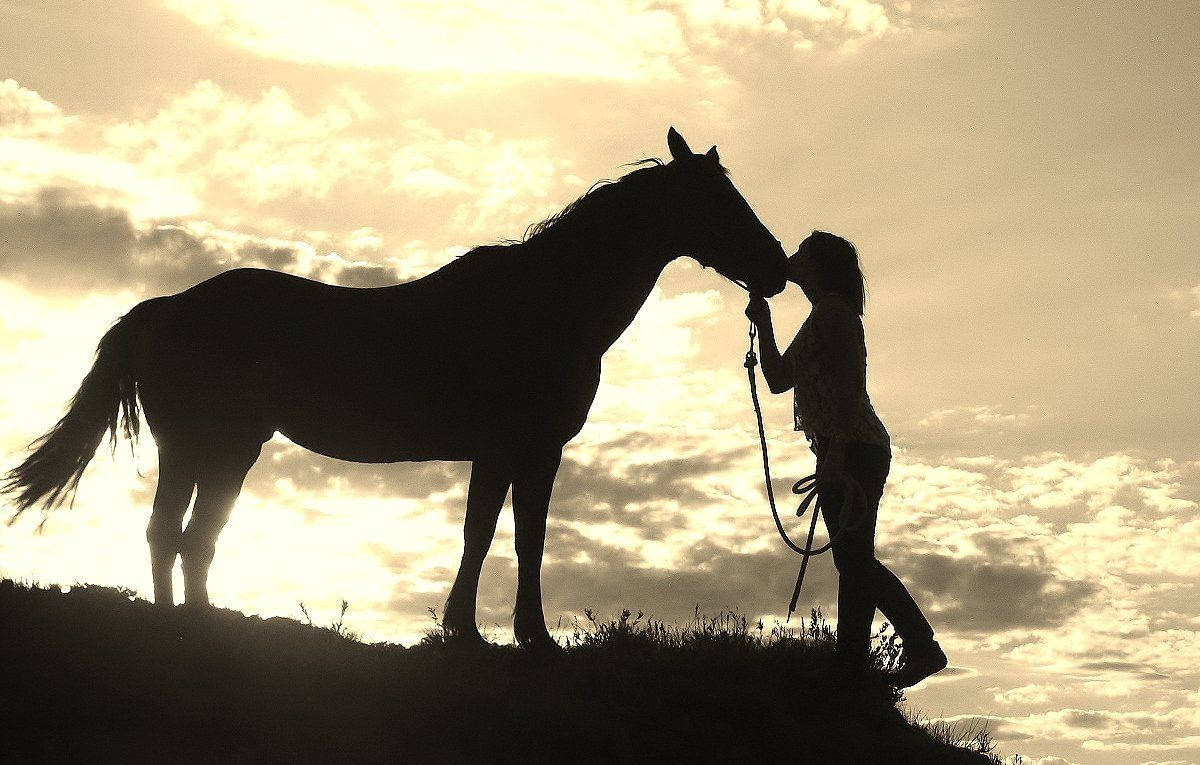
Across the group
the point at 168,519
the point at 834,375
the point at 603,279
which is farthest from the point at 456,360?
the point at 834,375

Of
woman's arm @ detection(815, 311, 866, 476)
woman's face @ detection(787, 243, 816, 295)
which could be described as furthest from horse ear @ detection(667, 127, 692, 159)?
woman's arm @ detection(815, 311, 866, 476)

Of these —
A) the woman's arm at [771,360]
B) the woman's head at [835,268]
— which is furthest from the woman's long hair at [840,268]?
the woman's arm at [771,360]

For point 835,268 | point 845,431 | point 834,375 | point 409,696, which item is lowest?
point 409,696

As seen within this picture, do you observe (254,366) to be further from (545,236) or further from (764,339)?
(764,339)

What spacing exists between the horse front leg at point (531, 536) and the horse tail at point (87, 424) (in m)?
3.46

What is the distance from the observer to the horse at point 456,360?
9.03 m

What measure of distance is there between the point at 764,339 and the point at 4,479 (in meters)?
6.11

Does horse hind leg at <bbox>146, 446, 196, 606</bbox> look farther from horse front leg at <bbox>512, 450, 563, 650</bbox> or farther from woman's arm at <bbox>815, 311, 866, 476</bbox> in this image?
A: woman's arm at <bbox>815, 311, 866, 476</bbox>

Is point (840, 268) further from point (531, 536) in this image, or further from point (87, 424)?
point (87, 424)

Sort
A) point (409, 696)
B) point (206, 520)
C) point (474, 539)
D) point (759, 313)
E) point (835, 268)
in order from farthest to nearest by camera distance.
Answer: point (206, 520), point (474, 539), point (759, 313), point (835, 268), point (409, 696)

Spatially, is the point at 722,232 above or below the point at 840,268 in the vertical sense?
above

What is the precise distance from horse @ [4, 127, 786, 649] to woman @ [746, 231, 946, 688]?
94 centimetres

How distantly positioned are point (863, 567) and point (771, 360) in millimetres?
1460

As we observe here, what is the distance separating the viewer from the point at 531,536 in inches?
352
